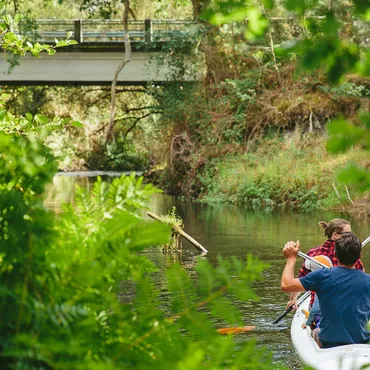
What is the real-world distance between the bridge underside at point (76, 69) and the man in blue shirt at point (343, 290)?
26.6m

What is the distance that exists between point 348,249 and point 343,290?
1.21ft

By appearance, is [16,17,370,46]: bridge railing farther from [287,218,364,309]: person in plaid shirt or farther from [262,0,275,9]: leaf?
[262,0,275,9]: leaf

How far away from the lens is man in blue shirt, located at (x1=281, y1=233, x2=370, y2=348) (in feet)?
19.0

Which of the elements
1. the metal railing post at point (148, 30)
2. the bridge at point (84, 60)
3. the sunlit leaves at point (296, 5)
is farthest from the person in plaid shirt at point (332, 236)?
the bridge at point (84, 60)

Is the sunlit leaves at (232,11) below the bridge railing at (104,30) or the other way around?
the other way around

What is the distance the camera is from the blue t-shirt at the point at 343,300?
5926mm

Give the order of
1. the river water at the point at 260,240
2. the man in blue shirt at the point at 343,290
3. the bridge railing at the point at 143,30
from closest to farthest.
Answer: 1. the man in blue shirt at the point at 343,290
2. the river water at the point at 260,240
3. the bridge railing at the point at 143,30

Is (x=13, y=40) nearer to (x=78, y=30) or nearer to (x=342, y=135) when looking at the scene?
(x=342, y=135)

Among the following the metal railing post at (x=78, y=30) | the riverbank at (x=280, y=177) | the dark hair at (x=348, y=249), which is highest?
the metal railing post at (x=78, y=30)

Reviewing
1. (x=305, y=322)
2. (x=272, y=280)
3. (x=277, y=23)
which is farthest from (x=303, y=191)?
(x=305, y=322)

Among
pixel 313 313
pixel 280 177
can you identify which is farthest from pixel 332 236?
pixel 280 177

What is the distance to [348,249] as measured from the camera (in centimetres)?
575

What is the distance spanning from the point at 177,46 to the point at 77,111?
15025mm

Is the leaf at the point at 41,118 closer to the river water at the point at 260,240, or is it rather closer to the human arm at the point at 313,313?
the river water at the point at 260,240
